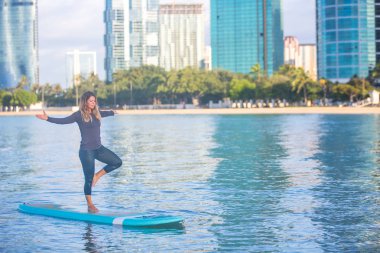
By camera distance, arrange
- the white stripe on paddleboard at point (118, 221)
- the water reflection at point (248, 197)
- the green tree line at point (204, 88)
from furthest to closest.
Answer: the green tree line at point (204, 88)
the white stripe on paddleboard at point (118, 221)
the water reflection at point (248, 197)

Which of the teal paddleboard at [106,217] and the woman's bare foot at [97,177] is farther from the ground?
the woman's bare foot at [97,177]

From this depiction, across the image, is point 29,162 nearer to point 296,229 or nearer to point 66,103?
point 296,229

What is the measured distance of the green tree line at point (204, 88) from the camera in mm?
140125

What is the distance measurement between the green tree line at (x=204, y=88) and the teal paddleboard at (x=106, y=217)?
393ft

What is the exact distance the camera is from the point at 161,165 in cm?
2792

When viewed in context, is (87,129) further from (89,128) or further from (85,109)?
(85,109)

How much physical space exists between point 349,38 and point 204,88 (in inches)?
1374

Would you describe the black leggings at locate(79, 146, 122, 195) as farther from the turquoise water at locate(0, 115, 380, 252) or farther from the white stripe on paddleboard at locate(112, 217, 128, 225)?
the white stripe on paddleboard at locate(112, 217, 128, 225)

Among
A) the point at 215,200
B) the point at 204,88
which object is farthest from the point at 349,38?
the point at 215,200

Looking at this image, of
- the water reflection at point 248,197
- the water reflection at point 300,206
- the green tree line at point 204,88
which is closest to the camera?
the water reflection at point 300,206

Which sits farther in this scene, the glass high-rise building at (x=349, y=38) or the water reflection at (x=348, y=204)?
the glass high-rise building at (x=349, y=38)

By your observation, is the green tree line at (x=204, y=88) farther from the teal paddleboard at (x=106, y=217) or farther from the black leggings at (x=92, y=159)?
the black leggings at (x=92, y=159)

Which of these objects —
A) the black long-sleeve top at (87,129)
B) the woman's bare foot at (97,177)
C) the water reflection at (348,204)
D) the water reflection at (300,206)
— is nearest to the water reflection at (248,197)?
the water reflection at (300,206)

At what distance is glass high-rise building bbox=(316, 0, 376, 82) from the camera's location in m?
174
